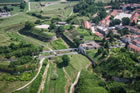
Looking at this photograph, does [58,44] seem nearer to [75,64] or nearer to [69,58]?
[69,58]

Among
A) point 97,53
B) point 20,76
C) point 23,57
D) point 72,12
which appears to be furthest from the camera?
point 72,12

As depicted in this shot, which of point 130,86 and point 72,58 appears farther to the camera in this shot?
point 72,58

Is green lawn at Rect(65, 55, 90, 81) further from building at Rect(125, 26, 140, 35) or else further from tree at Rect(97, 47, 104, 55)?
building at Rect(125, 26, 140, 35)

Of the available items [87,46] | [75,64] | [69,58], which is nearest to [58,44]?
[87,46]

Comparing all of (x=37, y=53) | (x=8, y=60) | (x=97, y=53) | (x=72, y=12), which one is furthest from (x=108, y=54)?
(x=72, y=12)

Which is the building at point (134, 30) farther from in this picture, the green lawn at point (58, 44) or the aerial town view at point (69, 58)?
the green lawn at point (58, 44)

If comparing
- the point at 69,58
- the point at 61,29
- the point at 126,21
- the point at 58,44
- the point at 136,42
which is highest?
the point at 126,21

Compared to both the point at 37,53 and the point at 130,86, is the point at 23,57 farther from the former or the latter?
the point at 130,86

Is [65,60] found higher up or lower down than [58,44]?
higher up
